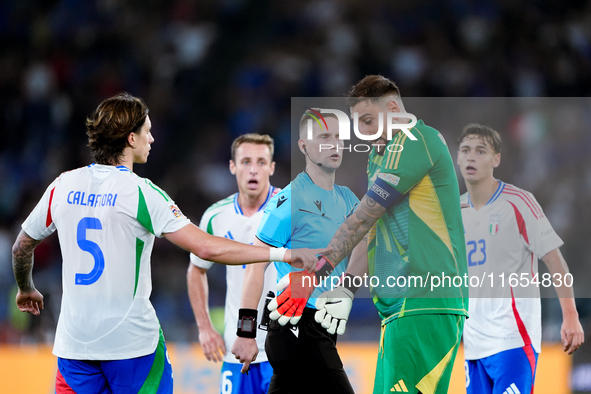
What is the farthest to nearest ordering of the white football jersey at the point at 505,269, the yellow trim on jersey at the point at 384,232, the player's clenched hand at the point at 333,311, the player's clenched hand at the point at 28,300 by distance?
the white football jersey at the point at 505,269, the player's clenched hand at the point at 28,300, the player's clenched hand at the point at 333,311, the yellow trim on jersey at the point at 384,232

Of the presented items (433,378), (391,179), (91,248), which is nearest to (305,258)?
(391,179)

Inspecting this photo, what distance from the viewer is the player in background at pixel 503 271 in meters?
5.14

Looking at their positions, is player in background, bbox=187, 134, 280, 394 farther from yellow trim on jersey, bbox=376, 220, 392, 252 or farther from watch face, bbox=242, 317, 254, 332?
yellow trim on jersey, bbox=376, 220, 392, 252

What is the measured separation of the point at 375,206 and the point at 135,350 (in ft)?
5.46

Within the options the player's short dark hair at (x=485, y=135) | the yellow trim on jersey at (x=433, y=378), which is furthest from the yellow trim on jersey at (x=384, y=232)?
the player's short dark hair at (x=485, y=135)

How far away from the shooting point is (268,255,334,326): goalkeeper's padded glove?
156 inches

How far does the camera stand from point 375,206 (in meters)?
3.74

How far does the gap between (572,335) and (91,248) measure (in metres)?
3.71

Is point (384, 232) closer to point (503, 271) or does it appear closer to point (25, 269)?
point (503, 271)

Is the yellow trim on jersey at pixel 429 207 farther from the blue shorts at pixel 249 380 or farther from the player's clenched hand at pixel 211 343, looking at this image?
the player's clenched hand at pixel 211 343

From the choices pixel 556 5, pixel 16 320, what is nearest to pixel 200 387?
pixel 16 320

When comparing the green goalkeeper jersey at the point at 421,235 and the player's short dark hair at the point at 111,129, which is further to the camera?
the player's short dark hair at the point at 111,129

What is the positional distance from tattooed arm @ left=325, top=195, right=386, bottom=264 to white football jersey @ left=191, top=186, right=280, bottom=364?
1484 millimetres

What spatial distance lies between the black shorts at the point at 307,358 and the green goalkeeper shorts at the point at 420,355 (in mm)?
574
